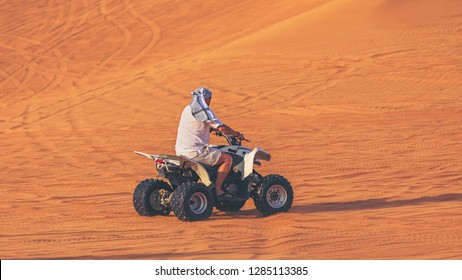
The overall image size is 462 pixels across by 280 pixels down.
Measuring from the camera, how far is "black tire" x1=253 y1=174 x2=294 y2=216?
1302 cm

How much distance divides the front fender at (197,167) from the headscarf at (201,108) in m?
0.51

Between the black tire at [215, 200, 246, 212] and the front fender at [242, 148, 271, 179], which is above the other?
the front fender at [242, 148, 271, 179]

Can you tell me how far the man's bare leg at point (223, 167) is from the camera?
12.9 meters

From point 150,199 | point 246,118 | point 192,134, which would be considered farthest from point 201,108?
point 246,118

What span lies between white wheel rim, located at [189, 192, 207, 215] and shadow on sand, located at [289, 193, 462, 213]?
126 cm

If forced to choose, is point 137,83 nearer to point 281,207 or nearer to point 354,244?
point 281,207

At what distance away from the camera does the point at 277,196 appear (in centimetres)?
1322

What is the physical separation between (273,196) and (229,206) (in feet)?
2.21

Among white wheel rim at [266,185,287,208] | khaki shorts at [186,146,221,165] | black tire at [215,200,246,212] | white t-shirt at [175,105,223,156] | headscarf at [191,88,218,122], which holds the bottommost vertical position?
black tire at [215,200,246,212]

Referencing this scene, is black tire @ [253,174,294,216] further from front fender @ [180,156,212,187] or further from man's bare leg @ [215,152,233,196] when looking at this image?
front fender @ [180,156,212,187]

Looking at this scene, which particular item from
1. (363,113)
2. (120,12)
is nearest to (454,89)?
(363,113)

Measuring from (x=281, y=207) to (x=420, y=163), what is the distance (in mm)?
5041

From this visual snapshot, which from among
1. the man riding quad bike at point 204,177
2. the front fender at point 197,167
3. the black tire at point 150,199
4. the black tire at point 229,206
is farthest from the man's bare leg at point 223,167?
the black tire at point 150,199

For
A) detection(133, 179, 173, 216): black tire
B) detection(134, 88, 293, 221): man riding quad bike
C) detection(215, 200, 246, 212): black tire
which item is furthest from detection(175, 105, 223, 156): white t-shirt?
detection(215, 200, 246, 212): black tire
